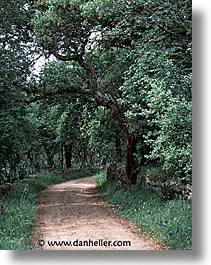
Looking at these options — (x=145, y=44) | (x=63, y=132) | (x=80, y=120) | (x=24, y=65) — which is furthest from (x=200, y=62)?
(x=63, y=132)

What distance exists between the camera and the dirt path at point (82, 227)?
421 cm

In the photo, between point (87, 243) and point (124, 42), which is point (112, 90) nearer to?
point (124, 42)

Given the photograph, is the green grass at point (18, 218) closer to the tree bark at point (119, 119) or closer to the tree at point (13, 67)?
the tree at point (13, 67)

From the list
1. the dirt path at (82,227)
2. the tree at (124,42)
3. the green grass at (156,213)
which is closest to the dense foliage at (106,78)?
the tree at (124,42)

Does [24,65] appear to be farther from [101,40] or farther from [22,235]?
[22,235]

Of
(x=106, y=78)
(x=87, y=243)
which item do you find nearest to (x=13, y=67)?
(x=106, y=78)

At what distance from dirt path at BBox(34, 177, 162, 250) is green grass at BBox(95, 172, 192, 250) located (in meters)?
0.14

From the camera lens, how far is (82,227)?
15.0ft

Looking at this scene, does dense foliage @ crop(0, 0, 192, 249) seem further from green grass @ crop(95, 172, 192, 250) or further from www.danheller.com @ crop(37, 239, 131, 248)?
www.danheller.com @ crop(37, 239, 131, 248)

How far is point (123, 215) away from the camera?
5293 millimetres

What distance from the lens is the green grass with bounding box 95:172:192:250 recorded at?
4.27 metres

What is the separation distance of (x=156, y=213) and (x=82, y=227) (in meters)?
0.86

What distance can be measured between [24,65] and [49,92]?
1.31 meters

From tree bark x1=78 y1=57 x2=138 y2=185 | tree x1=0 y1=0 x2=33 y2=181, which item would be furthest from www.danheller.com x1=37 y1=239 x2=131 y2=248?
tree bark x1=78 y1=57 x2=138 y2=185
